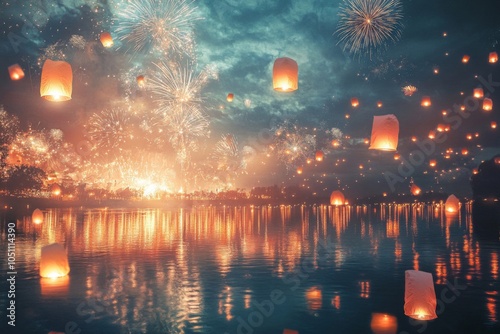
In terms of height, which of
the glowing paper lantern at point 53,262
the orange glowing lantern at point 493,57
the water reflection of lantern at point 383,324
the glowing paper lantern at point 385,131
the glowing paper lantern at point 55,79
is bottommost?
the water reflection of lantern at point 383,324

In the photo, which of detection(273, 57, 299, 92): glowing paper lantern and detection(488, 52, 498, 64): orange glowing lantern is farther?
detection(488, 52, 498, 64): orange glowing lantern

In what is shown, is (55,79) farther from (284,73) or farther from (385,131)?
(385,131)

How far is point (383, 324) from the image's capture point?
42.7 feet

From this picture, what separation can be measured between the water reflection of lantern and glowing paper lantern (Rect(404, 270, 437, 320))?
685 mm

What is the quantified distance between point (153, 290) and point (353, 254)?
14885mm

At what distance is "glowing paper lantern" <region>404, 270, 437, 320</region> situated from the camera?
455 inches

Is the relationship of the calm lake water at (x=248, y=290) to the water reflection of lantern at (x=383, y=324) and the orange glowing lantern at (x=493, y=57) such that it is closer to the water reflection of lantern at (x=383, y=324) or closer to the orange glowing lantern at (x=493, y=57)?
the water reflection of lantern at (x=383, y=324)

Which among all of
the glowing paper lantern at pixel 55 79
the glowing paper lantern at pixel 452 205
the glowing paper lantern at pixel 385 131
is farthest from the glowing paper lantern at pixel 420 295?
the glowing paper lantern at pixel 452 205

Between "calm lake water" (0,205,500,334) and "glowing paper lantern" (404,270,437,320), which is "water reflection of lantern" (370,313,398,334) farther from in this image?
"glowing paper lantern" (404,270,437,320)

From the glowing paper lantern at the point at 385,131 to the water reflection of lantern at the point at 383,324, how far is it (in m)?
5.16

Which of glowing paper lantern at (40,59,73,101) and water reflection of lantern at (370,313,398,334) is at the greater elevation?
glowing paper lantern at (40,59,73,101)

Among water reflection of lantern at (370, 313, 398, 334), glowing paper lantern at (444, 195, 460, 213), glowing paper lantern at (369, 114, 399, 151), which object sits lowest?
water reflection of lantern at (370, 313, 398, 334)

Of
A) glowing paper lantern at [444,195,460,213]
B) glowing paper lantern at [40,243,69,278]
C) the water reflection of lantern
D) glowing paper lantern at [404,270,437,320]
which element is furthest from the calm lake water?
glowing paper lantern at [444,195,460,213]

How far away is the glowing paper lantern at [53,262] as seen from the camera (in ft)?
58.6
